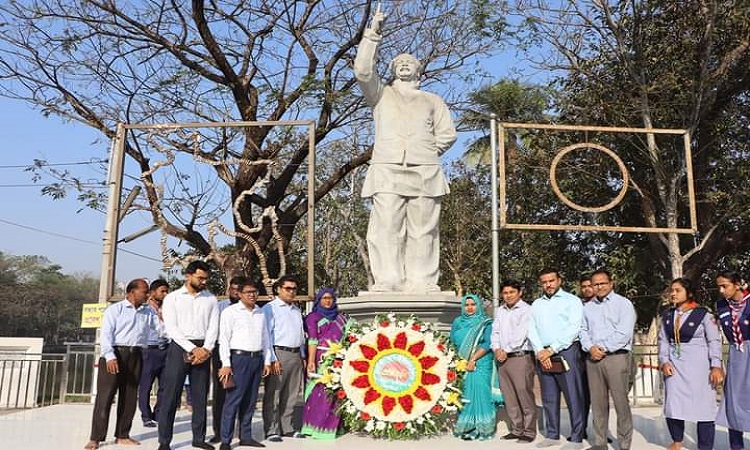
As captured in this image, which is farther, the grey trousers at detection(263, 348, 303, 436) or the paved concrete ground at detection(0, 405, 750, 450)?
the grey trousers at detection(263, 348, 303, 436)

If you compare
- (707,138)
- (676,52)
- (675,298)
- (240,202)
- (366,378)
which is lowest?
(366,378)

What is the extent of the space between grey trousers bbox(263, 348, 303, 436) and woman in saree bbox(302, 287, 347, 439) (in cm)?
11

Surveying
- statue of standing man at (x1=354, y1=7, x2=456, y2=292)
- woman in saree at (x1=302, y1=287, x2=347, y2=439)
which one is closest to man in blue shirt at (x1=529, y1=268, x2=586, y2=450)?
statue of standing man at (x1=354, y1=7, x2=456, y2=292)

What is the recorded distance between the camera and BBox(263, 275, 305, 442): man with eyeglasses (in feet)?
16.8

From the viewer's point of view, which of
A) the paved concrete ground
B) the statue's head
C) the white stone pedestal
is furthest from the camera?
the statue's head

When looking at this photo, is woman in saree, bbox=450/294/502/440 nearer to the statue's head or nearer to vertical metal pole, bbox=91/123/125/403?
the statue's head

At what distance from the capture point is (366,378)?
200 inches

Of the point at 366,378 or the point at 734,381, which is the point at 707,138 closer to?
the point at 734,381

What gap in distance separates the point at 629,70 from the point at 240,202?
6382mm

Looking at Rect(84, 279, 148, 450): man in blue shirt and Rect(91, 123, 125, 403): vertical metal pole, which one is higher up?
Rect(91, 123, 125, 403): vertical metal pole

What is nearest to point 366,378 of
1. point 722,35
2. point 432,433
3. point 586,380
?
point 432,433

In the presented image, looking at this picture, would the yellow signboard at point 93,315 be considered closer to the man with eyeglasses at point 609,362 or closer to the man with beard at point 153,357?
the man with beard at point 153,357

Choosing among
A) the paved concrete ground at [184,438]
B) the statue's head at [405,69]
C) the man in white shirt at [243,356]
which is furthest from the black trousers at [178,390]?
the statue's head at [405,69]

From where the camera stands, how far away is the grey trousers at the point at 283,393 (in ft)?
16.8
